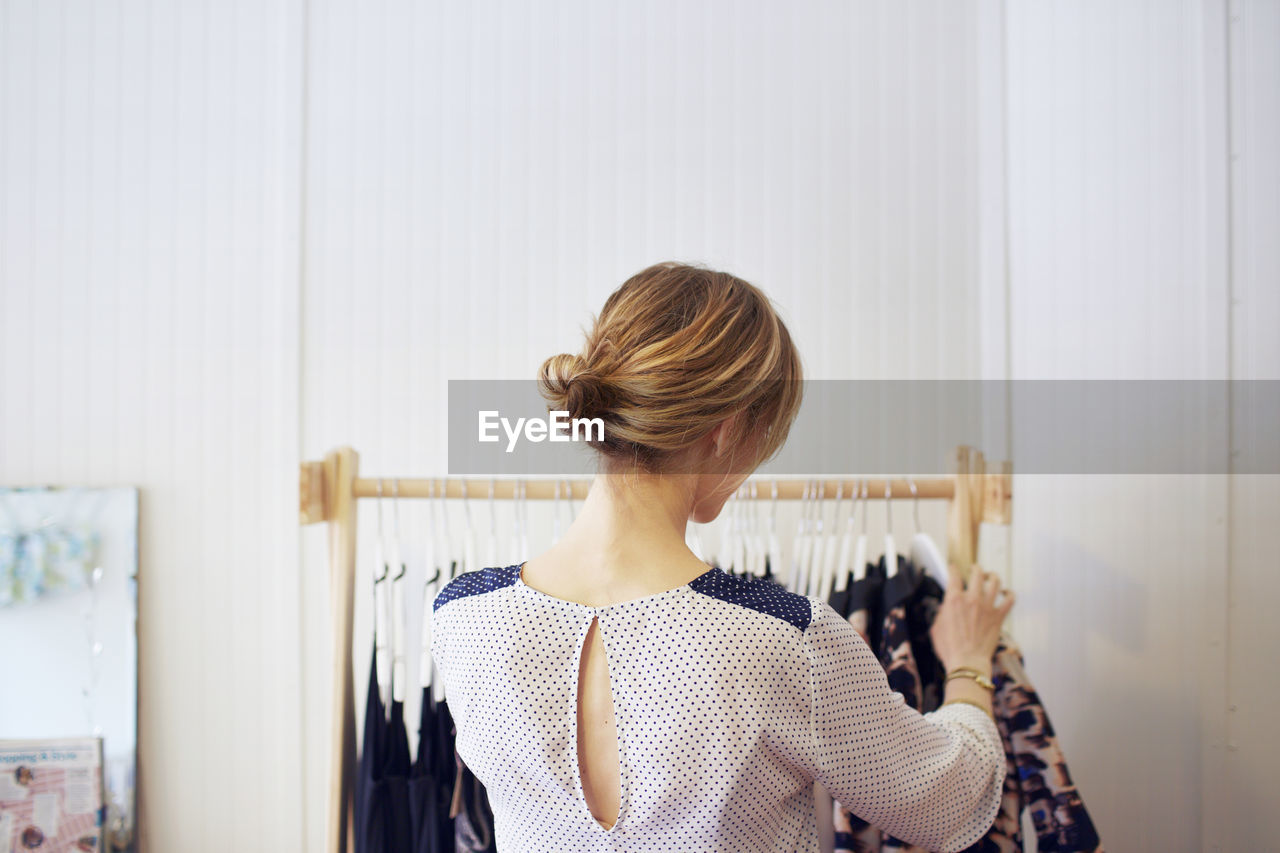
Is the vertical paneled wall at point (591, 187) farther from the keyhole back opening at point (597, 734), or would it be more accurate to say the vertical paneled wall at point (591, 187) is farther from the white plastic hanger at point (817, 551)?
the keyhole back opening at point (597, 734)

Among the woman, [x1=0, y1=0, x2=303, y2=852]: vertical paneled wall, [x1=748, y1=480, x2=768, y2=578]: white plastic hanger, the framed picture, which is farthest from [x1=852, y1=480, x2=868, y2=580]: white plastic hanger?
the framed picture

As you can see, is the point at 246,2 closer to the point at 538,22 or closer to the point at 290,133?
the point at 290,133

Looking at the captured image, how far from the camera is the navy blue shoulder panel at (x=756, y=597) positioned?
0.73m

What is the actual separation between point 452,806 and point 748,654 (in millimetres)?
752

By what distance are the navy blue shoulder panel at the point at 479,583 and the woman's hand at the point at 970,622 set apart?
2.15ft

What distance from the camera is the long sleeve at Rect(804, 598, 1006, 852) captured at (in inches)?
29.2

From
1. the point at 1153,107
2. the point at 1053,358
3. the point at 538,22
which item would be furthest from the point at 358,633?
the point at 1153,107

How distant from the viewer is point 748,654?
2.33ft

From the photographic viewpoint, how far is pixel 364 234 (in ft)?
6.10

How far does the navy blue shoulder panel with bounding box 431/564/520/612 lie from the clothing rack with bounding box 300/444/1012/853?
42cm

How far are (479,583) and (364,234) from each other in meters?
1.28

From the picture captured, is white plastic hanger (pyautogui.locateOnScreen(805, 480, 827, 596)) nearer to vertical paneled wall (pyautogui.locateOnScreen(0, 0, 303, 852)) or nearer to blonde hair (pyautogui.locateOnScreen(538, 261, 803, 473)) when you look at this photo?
blonde hair (pyautogui.locateOnScreen(538, 261, 803, 473))

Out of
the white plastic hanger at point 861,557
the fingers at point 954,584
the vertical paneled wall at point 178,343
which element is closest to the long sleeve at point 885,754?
the fingers at point 954,584

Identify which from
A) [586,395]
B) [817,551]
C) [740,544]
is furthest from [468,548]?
[586,395]
